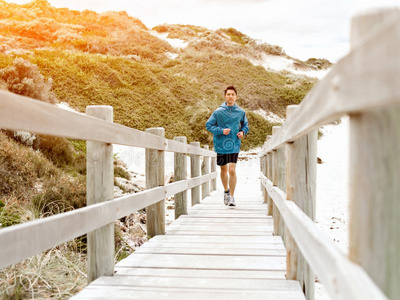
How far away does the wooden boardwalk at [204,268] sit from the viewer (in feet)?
8.34

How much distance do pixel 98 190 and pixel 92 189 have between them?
1.5 inches

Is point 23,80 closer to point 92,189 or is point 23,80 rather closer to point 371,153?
point 92,189

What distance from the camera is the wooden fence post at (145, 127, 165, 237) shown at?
4.19 metres

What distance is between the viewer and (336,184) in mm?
11805

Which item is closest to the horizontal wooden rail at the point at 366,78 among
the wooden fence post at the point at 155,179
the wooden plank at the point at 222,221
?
the wooden fence post at the point at 155,179

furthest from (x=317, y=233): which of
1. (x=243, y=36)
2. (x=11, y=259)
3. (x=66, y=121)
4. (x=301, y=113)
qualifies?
(x=243, y=36)

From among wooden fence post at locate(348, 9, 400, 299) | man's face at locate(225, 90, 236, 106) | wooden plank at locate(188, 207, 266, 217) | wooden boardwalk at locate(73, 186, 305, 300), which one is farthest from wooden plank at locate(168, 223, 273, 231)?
wooden fence post at locate(348, 9, 400, 299)

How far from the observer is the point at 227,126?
653 centimetres

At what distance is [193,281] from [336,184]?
9.79 meters

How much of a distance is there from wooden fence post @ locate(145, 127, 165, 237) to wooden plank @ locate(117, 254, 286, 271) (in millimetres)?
886

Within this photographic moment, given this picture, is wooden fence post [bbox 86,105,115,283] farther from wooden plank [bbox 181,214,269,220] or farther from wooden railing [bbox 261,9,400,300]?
wooden plank [bbox 181,214,269,220]

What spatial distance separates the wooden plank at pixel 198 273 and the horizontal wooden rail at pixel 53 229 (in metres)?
0.43

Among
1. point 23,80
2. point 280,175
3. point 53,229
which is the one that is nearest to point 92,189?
point 53,229

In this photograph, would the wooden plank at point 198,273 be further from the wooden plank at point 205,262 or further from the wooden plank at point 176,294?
the wooden plank at point 176,294
